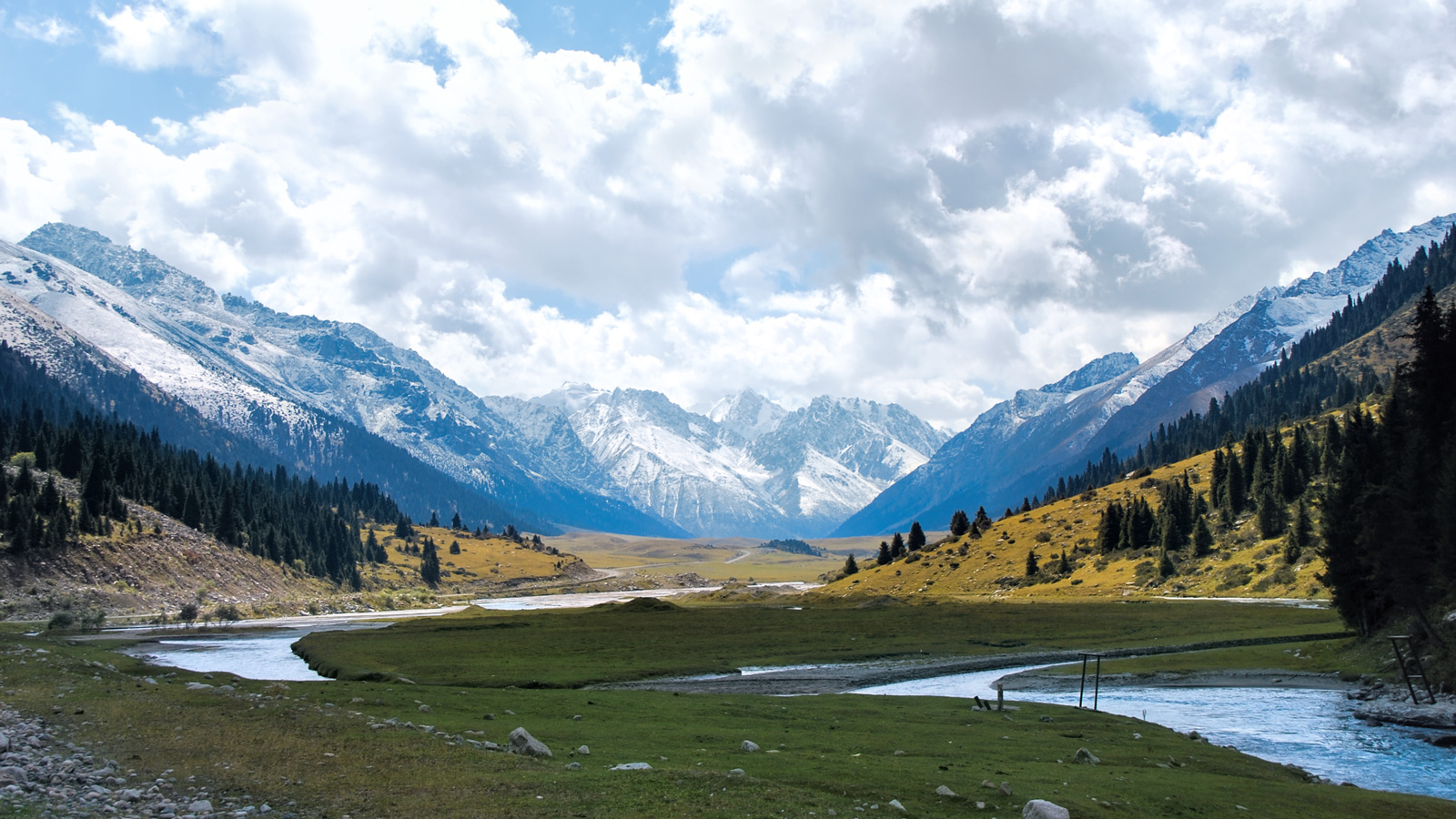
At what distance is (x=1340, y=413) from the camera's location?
591 feet

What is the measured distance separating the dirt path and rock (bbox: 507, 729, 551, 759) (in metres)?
27.9

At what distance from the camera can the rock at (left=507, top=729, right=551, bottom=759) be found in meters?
24.4

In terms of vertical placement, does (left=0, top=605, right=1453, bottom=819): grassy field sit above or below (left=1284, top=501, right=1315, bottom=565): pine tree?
below

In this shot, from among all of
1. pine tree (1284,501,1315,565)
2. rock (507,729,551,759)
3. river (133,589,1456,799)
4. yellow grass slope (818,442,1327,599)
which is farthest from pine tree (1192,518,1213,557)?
rock (507,729,551,759)

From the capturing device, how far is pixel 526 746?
24688 millimetres

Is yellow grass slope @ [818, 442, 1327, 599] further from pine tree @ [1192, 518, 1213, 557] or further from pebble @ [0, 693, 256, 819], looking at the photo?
pebble @ [0, 693, 256, 819]

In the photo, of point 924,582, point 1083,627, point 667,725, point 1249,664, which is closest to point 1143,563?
point 924,582

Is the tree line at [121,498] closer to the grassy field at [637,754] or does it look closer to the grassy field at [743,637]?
the grassy field at [743,637]

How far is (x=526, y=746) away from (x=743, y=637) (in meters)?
61.8

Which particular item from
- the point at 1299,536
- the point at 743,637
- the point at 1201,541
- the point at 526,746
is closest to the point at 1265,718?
the point at 526,746

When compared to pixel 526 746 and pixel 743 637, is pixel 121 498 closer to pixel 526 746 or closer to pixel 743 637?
pixel 743 637

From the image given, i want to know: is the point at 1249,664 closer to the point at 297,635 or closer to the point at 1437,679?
the point at 1437,679

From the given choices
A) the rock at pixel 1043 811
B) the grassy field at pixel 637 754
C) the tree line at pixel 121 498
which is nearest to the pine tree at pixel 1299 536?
the grassy field at pixel 637 754

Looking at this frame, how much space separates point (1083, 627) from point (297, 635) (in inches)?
3583
